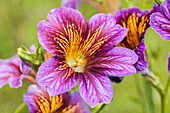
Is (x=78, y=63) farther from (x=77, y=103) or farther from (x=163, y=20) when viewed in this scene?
(x=163, y=20)

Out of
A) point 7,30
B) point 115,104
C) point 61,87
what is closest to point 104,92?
point 61,87

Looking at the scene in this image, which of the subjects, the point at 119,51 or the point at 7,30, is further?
the point at 7,30

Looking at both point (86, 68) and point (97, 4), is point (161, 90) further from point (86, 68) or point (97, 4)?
point (97, 4)

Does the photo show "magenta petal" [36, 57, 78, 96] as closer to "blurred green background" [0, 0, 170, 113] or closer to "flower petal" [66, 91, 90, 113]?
"flower petal" [66, 91, 90, 113]

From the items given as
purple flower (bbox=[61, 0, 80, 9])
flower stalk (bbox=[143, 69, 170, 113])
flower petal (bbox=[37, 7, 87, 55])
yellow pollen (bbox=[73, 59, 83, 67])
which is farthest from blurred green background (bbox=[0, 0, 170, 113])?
flower petal (bbox=[37, 7, 87, 55])

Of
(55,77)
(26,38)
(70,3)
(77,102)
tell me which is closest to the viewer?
(55,77)

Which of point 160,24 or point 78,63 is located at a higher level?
point 160,24

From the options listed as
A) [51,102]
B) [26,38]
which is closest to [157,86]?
[51,102]
